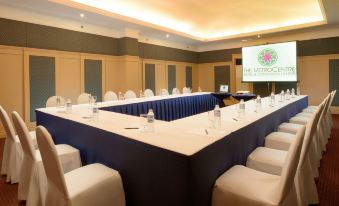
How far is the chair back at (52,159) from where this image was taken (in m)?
1.47

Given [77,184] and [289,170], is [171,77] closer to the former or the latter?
[77,184]

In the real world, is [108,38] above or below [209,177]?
above

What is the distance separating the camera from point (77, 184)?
5.26ft

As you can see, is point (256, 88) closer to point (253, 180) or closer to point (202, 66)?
point (202, 66)

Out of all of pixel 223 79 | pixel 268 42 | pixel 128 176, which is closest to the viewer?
pixel 128 176

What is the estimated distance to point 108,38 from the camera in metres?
7.04

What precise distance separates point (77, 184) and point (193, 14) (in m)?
6.01

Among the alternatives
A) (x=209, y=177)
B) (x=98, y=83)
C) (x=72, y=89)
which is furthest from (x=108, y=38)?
(x=209, y=177)

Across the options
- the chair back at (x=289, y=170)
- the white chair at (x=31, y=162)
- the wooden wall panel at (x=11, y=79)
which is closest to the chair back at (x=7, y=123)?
the white chair at (x=31, y=162)

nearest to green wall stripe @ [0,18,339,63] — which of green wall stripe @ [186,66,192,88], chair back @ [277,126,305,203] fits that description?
green wall stripe @ [186,66,192,88]

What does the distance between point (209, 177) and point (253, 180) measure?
30 cm

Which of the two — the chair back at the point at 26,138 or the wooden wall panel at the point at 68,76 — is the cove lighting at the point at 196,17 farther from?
the chair back at the point at 26,138

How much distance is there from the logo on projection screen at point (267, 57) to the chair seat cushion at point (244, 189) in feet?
24.2

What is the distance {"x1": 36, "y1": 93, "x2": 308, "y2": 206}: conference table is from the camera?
4.74 ft
